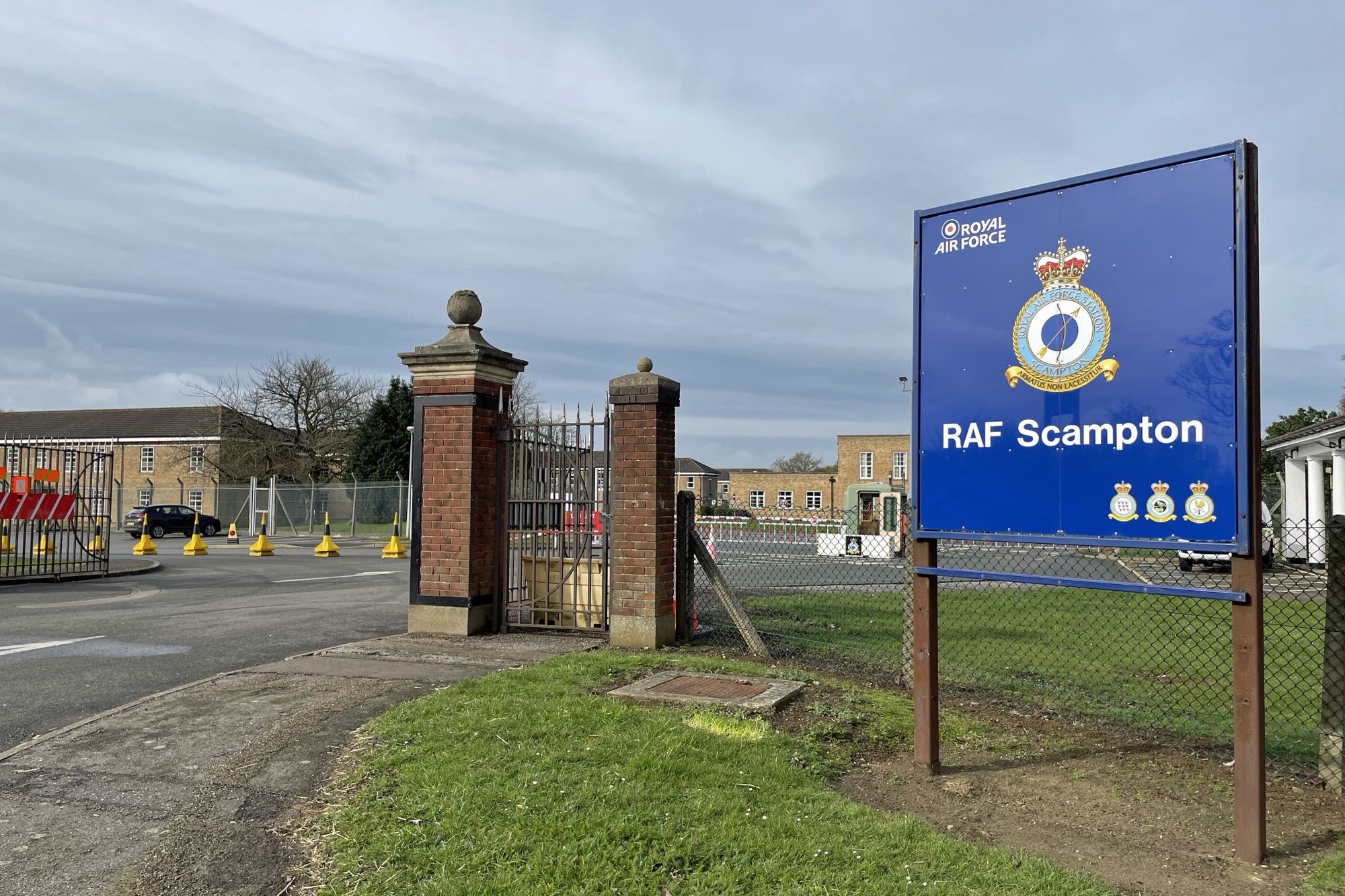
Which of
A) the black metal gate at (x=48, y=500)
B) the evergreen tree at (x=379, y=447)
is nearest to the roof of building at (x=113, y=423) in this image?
the evergreen tree at (x=379, y=447)

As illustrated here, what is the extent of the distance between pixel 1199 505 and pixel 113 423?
71398 millimetres

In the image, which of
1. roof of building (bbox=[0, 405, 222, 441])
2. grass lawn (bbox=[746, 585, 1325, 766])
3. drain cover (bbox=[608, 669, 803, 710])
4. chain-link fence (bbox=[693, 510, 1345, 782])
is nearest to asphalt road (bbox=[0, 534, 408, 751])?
drain cover (bbox=[608, 669, 803, 710])

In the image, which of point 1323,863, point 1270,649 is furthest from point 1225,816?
point 1270,649

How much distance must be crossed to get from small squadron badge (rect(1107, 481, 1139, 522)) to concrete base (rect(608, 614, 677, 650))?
4.49 m

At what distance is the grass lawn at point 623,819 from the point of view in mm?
3236

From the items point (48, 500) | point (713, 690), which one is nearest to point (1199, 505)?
point (713, 690)

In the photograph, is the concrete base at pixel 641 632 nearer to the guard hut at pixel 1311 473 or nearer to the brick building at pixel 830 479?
the guard hut at pixel 1311 473

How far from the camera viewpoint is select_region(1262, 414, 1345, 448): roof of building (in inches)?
827

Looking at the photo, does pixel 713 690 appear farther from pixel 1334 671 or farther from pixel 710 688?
pixel 1334 671

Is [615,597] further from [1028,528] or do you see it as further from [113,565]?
[113,565]

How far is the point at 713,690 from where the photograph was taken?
6082mm

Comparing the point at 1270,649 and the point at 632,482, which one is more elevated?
the point at 632,482

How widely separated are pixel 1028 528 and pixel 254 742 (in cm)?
425

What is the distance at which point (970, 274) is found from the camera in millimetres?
4641
